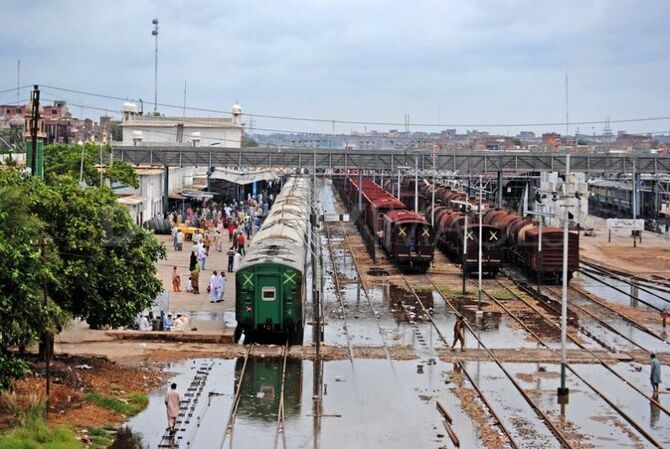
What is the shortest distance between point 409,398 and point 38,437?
8.86 meters

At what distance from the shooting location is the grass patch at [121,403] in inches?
890

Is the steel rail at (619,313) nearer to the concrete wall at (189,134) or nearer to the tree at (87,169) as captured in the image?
the tree at (87,169)

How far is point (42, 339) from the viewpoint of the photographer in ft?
84.4

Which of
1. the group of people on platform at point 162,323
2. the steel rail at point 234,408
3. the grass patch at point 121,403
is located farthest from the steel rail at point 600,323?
the grass patch at point 121,403

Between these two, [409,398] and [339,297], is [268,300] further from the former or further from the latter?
[339,297]

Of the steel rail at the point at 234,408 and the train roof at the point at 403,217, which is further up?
the train roof at the point at 403,217

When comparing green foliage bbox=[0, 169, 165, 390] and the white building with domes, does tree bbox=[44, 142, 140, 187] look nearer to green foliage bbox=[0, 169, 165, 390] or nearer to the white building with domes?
green foliage bbox=[0, 169, 165, 390]

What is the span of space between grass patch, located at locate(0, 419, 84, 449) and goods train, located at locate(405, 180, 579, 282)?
81.9 feet

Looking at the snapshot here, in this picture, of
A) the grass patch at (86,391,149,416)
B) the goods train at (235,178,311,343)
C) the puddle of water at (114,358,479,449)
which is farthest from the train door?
the grass patch at (86,391,149,416)

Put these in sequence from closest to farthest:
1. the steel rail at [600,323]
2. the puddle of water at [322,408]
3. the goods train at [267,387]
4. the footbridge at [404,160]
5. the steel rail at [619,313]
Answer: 1. the puddle of water at [322,408]
2. the goods train at [267,387]
3. the steel rail at [600,323]
4. the steel rail at [619,313]
5. the footbridge at [404,160]

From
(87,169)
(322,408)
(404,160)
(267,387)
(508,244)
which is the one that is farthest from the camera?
(404,160)

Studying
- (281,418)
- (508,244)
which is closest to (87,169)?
(508,244)

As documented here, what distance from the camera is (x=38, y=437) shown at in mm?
18891

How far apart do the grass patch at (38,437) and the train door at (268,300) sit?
36.5 feet
